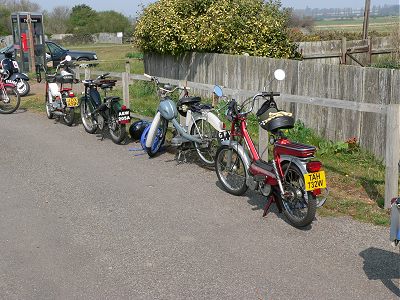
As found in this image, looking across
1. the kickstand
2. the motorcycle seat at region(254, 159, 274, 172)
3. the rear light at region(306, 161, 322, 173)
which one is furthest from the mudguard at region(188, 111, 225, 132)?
the rear light at region(306, 161, 322, 173)

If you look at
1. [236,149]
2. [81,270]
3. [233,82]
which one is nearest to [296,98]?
[236,149]

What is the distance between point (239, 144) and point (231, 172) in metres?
0.42

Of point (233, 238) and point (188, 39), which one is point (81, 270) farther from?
point (188, 39)

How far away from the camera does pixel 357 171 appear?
6.98m

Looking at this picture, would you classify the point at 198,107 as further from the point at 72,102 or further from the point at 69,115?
the point at 69,115

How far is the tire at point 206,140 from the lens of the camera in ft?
24.4

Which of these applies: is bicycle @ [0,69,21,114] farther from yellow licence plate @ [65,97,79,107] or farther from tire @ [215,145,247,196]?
tire @ [215,145,247,196]

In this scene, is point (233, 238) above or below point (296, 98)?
below

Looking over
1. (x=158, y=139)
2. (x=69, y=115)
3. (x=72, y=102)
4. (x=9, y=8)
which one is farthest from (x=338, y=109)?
(x=9, y=8)

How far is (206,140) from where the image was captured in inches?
293

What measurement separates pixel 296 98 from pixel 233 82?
16.0ft

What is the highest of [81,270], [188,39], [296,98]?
[188,39]

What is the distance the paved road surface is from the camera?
4117mm

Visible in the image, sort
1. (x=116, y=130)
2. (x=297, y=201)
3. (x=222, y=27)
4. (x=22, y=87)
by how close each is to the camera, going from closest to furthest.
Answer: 1. (x=297, y=201)
2. (x=116, y=130)
3. (x=222, y=27)
4. (x=22, y=87)
